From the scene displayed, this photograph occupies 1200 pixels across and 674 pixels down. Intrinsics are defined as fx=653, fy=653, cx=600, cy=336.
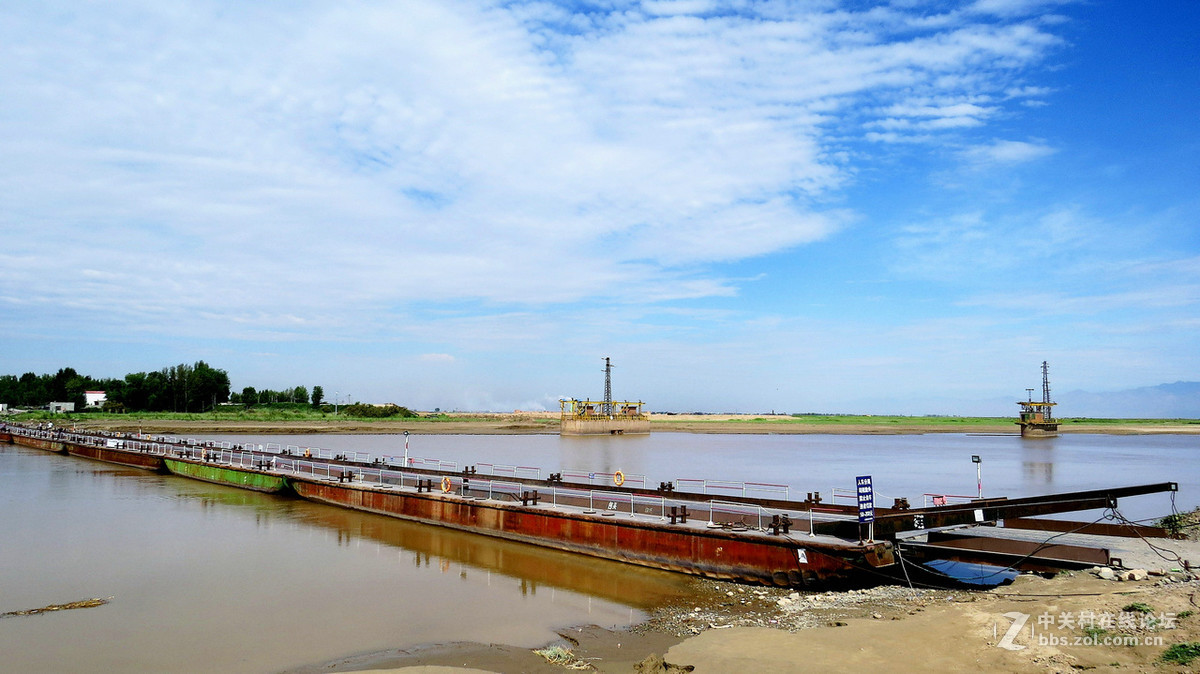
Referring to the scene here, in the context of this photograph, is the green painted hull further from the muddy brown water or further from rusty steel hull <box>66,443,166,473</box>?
the muddy brown water

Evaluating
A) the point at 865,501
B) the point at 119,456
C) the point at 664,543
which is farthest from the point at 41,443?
the point at 865,501

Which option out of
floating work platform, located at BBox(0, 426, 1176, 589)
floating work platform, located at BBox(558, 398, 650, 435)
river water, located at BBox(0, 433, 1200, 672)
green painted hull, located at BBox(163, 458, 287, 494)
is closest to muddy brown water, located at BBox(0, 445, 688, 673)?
river water, located at BBox(0, 433, 1200, 672)

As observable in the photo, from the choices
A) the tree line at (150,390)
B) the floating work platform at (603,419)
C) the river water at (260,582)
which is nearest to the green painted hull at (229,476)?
the river water at (260,582)

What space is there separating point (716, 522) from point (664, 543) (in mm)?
2065

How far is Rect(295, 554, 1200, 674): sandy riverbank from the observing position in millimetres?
11086

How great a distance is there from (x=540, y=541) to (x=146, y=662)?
13559mm

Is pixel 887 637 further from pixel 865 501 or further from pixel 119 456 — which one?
pixel 119 456

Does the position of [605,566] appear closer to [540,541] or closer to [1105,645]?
[540,541]

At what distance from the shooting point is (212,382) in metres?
160

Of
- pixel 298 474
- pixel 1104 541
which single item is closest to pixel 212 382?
pixel 298 474

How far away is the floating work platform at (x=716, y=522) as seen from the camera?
17656mm

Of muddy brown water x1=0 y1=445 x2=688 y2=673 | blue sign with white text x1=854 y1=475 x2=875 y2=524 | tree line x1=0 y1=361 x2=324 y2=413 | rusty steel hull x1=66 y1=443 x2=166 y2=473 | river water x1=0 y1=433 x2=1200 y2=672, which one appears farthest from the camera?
tree line x1=0 y1=361 x2=324 y2=413

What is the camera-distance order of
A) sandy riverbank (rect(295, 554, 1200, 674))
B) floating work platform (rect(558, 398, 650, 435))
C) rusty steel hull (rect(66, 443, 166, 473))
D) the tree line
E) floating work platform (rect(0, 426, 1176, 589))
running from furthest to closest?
the tree line → floating work platform (rect(558, 398, 650, 435)) → rusty steel hull (rect(66, 443, 166, 473)) → floating work platform (rect(0, 426, 1176, 589)) → sandy riverbank (rect(295, 554, 1200, 674))

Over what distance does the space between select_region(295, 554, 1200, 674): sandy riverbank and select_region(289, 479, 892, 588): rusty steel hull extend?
1041 mm
